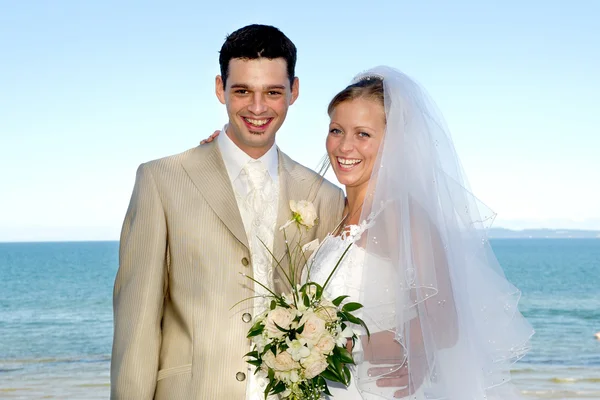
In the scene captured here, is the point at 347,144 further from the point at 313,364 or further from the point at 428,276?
the point at 313,364

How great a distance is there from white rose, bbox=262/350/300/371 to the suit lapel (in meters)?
0.59

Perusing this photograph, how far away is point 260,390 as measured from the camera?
353 centimetres

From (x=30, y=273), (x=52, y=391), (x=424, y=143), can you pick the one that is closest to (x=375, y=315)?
(x=424, y=143)

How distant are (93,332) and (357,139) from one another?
77.5ft

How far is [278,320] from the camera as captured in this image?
126 inches

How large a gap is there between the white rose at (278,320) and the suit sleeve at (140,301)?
567 mm

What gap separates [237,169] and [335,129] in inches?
24.6

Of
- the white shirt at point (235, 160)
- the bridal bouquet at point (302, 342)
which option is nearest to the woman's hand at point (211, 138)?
the white shirt at point (235, 160)

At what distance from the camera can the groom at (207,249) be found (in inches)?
137

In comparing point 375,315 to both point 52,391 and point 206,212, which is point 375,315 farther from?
point 52,391

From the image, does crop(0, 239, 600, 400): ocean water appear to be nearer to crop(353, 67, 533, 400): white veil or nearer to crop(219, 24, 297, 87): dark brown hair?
crop(353, 67, 533, 400): white veil

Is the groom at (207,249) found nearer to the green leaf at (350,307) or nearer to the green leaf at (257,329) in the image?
the green leaf at (257,329)

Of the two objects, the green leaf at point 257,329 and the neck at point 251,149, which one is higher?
the neck at point 251,149

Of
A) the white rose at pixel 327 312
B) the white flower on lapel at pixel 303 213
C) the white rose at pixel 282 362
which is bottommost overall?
the white rose at pixel 282 362
